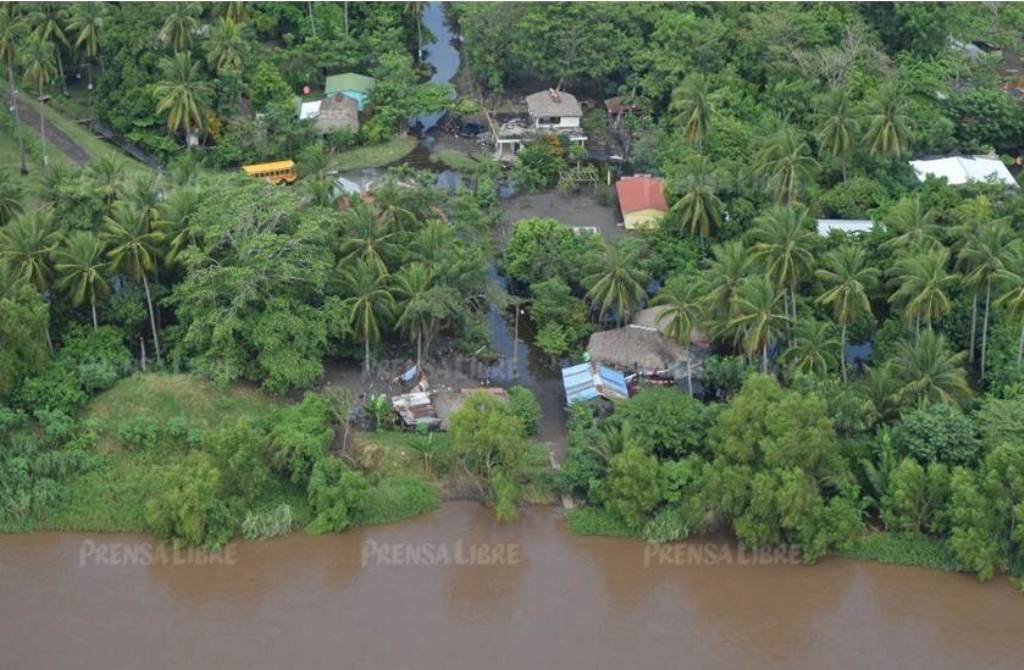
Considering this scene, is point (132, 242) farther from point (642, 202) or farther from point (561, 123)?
point (561, 123)

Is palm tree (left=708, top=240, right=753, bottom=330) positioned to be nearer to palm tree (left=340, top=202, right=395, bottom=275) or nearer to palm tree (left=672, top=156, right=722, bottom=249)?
palm tree (left=672, top=156, right=722, bottom=249)

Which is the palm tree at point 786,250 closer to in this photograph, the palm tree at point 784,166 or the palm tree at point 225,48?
the palm tree at point 784,166

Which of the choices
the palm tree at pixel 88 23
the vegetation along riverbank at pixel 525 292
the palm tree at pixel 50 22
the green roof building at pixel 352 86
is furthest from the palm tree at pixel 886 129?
the palm tree at pixel 50 22

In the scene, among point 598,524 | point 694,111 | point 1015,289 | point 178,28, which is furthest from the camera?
point 178,28

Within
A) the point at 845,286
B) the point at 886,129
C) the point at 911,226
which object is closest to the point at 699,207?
the point at 911,226

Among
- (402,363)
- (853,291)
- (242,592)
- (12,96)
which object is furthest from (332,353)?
(12,96)

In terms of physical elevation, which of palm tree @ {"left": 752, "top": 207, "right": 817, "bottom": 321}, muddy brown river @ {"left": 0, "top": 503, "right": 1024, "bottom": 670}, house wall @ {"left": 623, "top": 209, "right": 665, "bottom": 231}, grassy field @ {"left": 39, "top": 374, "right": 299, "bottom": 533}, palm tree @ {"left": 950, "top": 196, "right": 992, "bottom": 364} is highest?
palm tree @ {"left": 752, "top": 207, "right": 817, "bottom": 321}

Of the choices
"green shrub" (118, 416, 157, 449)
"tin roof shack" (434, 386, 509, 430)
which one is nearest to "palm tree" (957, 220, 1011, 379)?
"tin roof shack" (434, 386, 509, 430)
